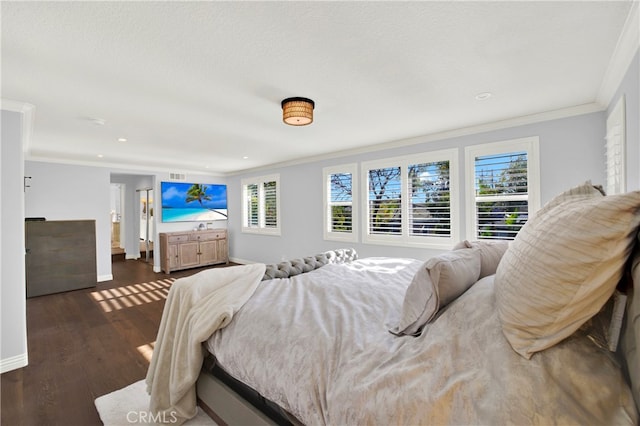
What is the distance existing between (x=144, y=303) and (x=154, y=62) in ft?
12.0

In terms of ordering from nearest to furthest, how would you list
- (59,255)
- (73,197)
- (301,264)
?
(301,264), (59,255), (73,197)

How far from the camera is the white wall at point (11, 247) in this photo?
254cm

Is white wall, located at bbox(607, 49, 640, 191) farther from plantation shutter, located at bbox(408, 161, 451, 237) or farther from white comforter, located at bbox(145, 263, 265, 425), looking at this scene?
white comforter, located at bbox(145, 263, 265, 425)

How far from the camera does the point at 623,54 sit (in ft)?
6.28

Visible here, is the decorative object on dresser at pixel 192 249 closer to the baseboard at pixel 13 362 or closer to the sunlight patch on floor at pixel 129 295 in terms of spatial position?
the sunlight patch on floor at pixel 129 295

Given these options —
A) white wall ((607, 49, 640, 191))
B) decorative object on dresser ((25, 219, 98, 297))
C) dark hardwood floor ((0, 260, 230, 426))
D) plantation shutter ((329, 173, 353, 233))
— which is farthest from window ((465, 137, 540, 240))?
decorative object on dresser ((25, 219, 98, 297))

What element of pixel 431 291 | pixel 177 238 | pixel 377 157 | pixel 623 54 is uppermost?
pixel 623 54

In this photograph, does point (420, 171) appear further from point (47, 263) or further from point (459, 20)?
point (47, 263)

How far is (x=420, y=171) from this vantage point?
424 cm

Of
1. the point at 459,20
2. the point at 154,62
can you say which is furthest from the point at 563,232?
the point at 154,62

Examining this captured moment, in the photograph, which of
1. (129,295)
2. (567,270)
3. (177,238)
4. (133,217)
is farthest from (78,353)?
(133,217)

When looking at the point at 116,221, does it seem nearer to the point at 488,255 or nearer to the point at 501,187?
the point at 501,187

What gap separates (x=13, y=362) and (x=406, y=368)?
347 cm

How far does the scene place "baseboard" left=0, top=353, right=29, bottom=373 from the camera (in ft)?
8.31
